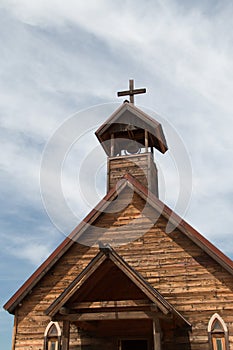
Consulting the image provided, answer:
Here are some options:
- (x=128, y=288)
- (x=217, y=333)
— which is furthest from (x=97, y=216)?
(x=217, y=333)

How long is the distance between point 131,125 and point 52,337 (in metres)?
9.65

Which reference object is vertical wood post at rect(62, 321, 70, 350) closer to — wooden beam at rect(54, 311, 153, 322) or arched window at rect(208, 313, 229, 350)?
wooden beam at rect(54, 311, 153, 322)

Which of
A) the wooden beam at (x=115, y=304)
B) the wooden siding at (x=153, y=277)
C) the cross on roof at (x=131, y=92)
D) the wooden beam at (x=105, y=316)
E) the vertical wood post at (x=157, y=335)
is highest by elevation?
the cross on roof at (x=131, y=92)

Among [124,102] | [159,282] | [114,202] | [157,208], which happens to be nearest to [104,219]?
[114,202]

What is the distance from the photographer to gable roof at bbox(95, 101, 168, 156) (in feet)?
61.3

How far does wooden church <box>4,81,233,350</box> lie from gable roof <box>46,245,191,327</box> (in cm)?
2

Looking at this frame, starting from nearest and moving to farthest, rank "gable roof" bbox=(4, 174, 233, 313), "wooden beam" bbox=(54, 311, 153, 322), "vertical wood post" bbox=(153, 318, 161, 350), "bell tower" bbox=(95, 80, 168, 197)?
"vertical wood post" bbox=(153, 318, 161, 350), "wooden beam" bbox=(54, 311, 153, 322), "gable roof" bbox=(4, 174, 233, 313), "bell tower" bbox=(95, 80, 168, 197)

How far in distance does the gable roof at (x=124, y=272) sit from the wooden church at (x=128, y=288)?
25 mm

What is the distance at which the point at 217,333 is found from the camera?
12.0 metres

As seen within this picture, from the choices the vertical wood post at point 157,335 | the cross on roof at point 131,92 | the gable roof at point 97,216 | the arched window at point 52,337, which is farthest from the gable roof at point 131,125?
the vertical wood post at point 157,335

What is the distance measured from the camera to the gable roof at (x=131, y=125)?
18672mm

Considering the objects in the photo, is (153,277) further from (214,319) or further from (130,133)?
(130,133)

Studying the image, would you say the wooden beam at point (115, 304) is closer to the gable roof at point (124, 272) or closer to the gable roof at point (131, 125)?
the gable roof at point (124, 272)

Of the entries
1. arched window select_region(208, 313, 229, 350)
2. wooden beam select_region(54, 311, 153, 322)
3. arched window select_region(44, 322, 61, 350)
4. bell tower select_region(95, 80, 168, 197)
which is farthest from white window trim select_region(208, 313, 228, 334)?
bell tower select_region(95, 80, 168, 197)
